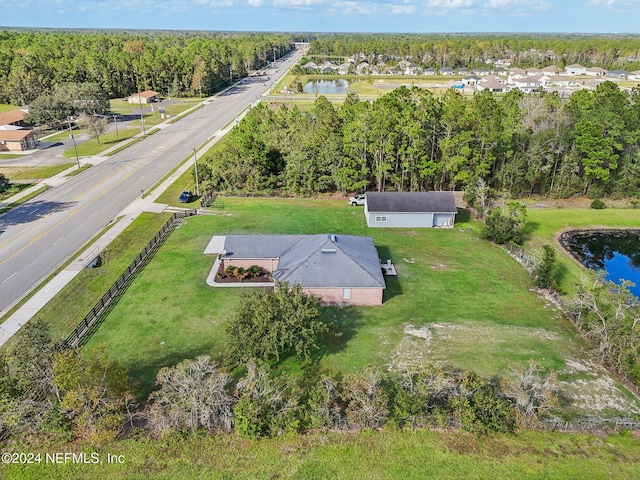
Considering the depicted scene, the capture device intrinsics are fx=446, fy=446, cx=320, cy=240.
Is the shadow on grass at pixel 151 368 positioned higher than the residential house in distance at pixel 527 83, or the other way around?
the residential house in distance at pixel 527 83

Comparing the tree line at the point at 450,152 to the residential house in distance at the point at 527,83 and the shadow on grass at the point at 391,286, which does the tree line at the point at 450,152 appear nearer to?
the shadow on grass at the point at 391,286

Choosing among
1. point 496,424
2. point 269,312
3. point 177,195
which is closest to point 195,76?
point 177,195

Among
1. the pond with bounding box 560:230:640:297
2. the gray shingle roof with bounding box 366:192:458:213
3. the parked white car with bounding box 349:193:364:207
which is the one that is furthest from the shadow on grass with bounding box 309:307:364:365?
the pond with bounding box 560:230:640:297

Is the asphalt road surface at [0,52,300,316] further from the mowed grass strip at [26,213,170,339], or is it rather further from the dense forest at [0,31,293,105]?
the dense forest at [0,31,293,105]

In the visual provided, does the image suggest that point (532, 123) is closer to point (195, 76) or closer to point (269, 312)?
point (269, 312)

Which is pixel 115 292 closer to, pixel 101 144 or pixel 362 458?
pixel 362 458

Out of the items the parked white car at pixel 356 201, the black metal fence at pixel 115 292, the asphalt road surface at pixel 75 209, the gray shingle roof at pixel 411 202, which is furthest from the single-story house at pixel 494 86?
the black metal fence at pixel 115 292
